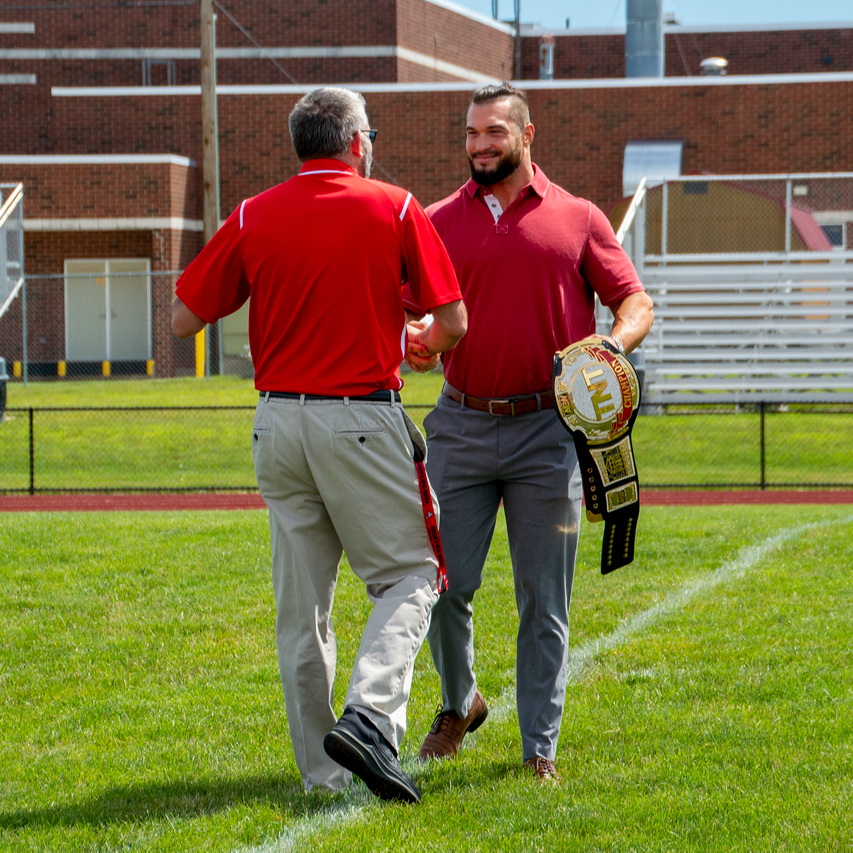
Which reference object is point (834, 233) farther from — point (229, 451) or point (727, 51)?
point (229, 451)

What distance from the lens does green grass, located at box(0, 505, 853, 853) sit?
393cm

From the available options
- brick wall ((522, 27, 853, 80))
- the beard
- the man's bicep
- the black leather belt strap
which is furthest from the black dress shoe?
brick wall ((522, 27, 853, 80))

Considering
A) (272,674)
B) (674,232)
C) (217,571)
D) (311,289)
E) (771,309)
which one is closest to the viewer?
(311,289)

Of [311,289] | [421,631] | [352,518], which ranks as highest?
[311,289]

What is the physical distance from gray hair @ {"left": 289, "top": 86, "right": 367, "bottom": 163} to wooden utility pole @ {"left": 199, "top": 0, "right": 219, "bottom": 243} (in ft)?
74.7

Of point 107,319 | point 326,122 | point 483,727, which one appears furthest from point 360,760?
point 107,319

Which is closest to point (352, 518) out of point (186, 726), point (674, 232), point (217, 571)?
point (186, 726)

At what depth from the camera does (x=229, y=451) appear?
51.8 feet

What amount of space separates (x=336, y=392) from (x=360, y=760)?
1128mm

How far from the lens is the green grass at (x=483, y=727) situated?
393 centimetres

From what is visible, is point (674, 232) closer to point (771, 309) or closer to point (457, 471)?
point (771, 309)

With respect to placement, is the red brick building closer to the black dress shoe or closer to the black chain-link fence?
the black chain-link fence

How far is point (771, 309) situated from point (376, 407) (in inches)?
670

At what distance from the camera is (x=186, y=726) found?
505 centimetres
